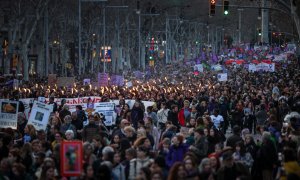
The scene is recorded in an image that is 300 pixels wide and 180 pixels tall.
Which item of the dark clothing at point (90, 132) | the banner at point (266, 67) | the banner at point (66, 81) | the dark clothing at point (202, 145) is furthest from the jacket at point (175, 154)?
the banner at point (266, 67)

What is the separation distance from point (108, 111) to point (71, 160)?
14.1m

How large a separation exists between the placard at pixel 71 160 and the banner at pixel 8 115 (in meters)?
7.89

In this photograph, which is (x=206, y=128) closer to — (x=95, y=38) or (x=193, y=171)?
(x=193, y=171)

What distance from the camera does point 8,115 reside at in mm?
21078

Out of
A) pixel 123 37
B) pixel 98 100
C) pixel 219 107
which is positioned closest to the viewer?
pixel 219 107

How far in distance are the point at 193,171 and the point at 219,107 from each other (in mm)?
16632

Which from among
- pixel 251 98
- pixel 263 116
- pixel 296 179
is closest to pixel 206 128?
pixel 296 179

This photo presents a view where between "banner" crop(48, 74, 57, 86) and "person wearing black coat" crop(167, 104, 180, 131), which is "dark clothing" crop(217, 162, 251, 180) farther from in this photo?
"banner" crop(48, 74, 57, 86)

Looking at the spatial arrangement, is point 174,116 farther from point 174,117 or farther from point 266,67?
point 266,67

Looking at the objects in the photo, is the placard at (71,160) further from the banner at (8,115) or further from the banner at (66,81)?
the banner at (66,81)

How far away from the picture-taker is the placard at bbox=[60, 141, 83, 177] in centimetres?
1314

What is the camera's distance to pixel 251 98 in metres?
31.5

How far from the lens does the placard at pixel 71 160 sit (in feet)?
43.1

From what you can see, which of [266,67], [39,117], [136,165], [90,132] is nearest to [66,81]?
[266,67]
